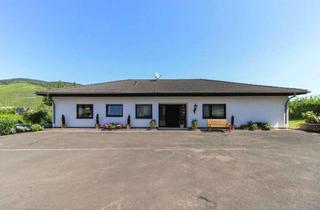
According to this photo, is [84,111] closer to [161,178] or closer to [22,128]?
[22,128]

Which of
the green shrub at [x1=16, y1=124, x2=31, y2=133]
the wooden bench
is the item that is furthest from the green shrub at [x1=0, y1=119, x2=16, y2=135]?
the wooden bench

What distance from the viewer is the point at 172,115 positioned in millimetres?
16312

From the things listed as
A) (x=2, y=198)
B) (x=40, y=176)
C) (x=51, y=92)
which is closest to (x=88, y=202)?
(x=2, y=198)

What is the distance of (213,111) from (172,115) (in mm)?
3354

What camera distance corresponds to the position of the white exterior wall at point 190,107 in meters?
15.0

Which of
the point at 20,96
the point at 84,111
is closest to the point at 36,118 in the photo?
the point at 84,111

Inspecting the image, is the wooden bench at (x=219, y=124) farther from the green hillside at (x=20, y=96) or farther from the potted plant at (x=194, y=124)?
the green hillside at (x=20, y=96)

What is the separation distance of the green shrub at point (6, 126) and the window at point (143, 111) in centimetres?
866

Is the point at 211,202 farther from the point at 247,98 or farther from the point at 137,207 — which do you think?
the point at 247,98

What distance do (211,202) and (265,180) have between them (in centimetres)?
198

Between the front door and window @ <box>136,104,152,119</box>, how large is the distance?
0.92 m

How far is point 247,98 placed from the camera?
1520 cm

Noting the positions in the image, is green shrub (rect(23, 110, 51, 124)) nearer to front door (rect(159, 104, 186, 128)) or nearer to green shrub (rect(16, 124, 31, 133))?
green shrub (rect(16, 124, 31, 133))

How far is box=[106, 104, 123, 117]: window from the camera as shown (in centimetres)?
1592
